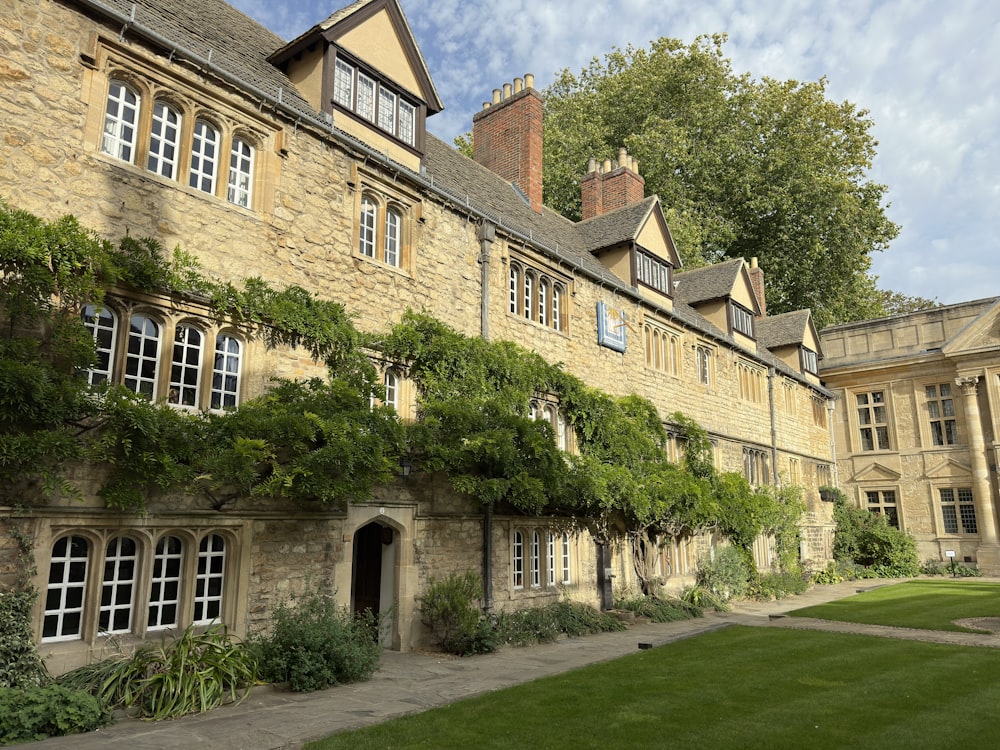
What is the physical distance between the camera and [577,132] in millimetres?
37250

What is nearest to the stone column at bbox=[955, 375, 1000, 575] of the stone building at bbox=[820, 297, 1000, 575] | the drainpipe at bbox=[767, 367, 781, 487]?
the stone building at bbox=[820, 297, 1000, 575]

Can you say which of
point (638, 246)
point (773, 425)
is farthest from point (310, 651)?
point (773, 425)

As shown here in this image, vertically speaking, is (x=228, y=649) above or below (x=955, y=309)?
below

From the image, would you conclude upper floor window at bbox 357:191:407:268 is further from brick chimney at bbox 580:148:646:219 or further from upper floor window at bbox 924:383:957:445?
upper floor window at bbox 924:383:957:445

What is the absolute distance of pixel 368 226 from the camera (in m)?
12.4

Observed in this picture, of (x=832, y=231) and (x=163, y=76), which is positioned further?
(x=832, y=231)

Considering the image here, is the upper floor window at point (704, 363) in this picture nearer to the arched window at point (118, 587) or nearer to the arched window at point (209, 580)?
the arched window at point (209, 580)

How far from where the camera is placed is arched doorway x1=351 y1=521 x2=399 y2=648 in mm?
11656

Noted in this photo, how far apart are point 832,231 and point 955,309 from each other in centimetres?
655

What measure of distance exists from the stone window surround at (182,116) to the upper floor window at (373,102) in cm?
203

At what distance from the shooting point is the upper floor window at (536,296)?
15523mm

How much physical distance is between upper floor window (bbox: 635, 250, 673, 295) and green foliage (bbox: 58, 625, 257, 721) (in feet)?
49.5

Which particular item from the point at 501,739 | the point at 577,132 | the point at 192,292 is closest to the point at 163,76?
the point at 192,292

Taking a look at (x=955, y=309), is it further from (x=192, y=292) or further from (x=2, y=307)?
(x=2, y=307)
